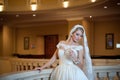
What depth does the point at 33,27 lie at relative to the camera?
61.3 ft

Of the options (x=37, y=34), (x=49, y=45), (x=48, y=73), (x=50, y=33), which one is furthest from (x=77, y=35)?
(x=37, y=34)

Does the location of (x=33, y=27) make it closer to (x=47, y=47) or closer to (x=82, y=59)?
(x=47, y=47)

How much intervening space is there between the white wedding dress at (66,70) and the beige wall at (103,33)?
1234cm

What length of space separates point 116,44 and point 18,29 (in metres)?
8.23

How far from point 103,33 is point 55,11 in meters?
3.47

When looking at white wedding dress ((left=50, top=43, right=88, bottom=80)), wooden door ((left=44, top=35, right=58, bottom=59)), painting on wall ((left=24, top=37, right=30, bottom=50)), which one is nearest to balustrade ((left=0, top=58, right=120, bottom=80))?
white wedding dress ((left=50, top=43, right=88, bottom=80))

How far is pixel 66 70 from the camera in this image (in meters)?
2.75

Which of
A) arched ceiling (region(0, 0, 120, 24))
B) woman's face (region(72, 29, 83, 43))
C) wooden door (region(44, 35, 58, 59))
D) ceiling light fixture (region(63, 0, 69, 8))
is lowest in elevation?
wooden door (region(44, 35, 58, 59))

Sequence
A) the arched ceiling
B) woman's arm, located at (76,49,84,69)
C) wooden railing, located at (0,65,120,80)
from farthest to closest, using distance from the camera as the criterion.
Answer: the arched ceiling, woman's arm, located at (76,49,84,69), wooden railing, located at (0,65,120,80)

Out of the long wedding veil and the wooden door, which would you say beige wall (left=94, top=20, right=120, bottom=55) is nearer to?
the wooden door

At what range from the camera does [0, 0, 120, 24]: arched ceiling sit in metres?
13.0

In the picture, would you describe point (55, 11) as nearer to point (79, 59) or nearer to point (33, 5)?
point (33, 5)

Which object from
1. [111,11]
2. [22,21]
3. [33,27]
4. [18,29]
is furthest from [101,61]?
[18,29]

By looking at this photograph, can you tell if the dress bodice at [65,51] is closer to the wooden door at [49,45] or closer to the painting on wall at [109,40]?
the painting on wall at [109,40]
